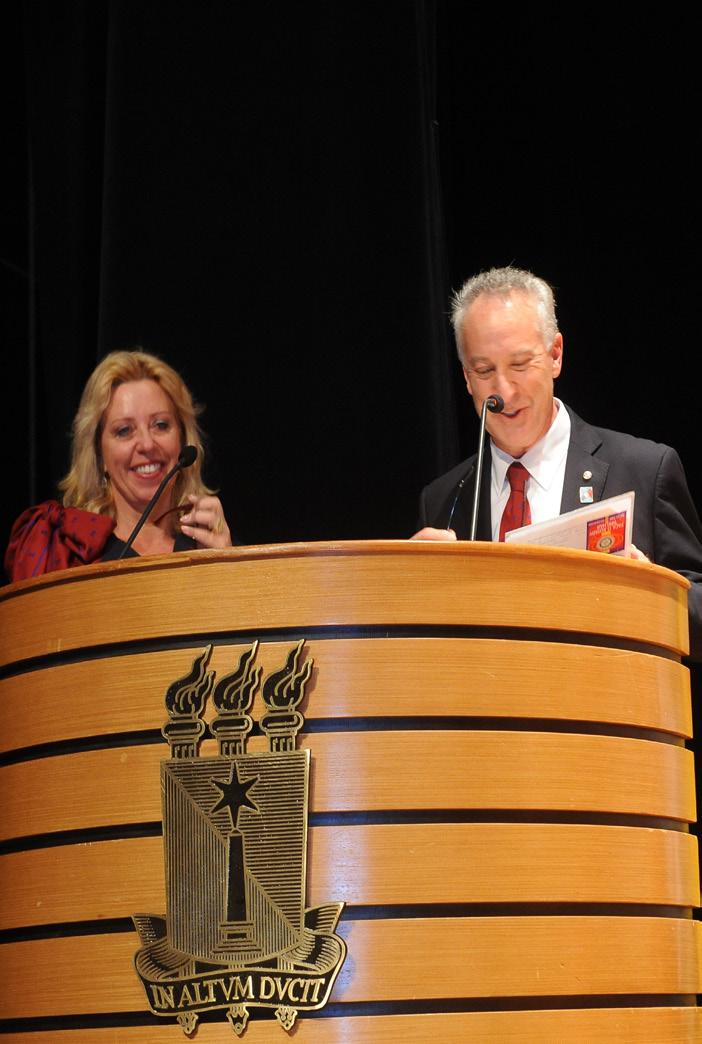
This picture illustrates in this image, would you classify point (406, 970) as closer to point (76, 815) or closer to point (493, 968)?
point (493, 968)

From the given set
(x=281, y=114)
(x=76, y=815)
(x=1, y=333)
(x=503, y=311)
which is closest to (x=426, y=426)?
(x=503, y=311)

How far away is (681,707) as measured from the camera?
2.33 m

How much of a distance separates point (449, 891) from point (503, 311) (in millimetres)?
1537

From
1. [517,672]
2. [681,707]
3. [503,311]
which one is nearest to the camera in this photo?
[517,672]

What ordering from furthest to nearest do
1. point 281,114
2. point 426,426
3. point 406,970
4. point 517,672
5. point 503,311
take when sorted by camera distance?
point 281,114
point 426,426
point 503,311
point 517,672
point 406,970

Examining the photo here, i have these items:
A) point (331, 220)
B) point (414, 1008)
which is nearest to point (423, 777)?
point (414, 1008)

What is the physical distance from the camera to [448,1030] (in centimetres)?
195

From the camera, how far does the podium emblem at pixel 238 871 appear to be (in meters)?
1.96

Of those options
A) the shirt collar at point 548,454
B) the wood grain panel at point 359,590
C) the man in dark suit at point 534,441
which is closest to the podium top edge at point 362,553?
the wood grain panel at point 359,590

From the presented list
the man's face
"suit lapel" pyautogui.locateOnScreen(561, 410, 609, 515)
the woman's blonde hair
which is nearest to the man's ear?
the man's face

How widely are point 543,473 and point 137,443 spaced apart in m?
0.97

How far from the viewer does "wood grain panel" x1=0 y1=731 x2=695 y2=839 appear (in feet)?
6.63

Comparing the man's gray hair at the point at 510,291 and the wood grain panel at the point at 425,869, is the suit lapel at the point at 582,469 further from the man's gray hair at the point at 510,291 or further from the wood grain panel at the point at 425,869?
the wood grain panel at the point at 425,869

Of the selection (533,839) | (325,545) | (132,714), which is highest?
(325,545)
